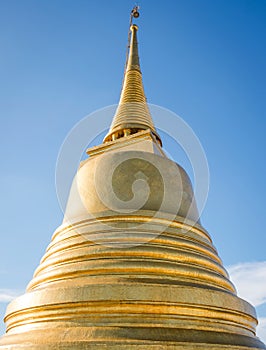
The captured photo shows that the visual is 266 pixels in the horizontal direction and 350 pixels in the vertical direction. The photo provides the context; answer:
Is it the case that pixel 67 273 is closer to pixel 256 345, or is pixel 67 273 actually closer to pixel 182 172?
pixel 256 345

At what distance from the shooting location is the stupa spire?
11297 mm

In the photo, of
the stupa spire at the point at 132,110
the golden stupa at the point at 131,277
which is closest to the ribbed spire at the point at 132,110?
the stupa spire at the point at 132,110

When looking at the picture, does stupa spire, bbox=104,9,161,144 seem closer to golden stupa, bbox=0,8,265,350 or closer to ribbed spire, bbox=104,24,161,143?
ribbed spire, bbox=104,24,161,143

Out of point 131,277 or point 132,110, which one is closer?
point 131,277

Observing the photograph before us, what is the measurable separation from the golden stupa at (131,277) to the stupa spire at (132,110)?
10.1ft

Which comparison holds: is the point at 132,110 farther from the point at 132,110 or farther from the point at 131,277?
the point at 131,277

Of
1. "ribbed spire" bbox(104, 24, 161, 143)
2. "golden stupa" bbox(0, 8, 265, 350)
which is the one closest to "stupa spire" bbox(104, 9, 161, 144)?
"ribbed spire" bbox(104, 24, 161, 143)

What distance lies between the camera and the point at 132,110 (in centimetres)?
1183

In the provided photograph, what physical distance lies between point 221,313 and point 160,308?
3.72 feet

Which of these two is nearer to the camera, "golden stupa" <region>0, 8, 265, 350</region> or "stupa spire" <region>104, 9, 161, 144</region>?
"golden stupa" <region>0, 8, 265, 350</region>

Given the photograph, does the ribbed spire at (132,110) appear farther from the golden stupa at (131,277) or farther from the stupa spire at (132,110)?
the golden stupa at (131,277)

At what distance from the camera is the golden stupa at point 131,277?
4855 millimetres

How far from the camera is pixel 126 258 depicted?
5.95 meters

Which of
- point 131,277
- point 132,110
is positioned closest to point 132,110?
point 132,110
